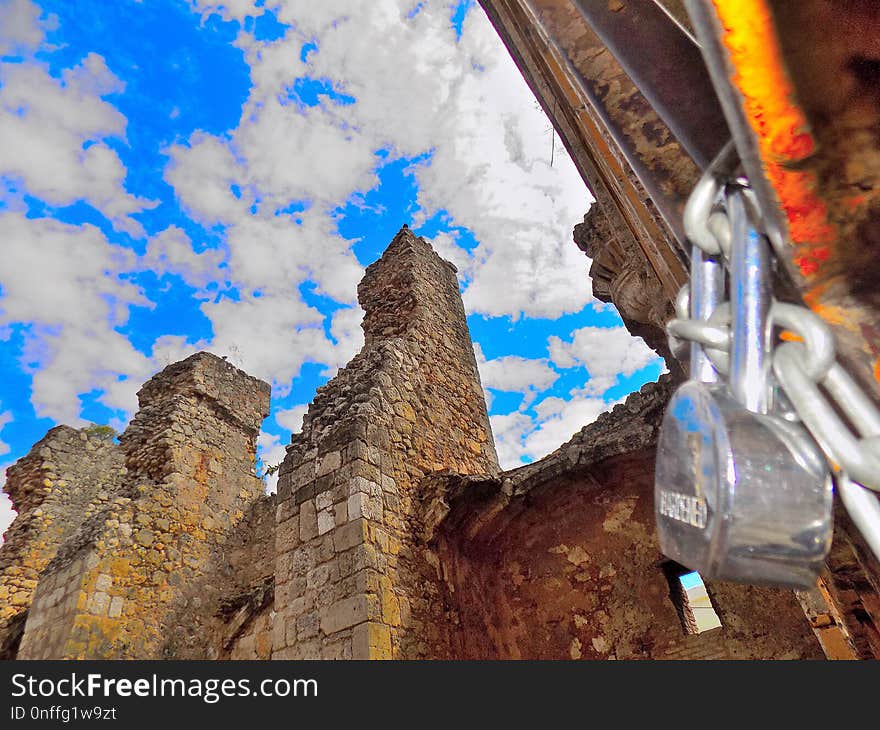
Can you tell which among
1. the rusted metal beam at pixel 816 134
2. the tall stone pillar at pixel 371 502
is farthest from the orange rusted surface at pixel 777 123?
the tall stone pillar at pixel 371 502

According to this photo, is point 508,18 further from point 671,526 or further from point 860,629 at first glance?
point 860,629

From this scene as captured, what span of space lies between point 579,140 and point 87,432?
492 inches

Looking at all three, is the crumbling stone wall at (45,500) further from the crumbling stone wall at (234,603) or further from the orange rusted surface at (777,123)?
the orange rusted surface at (777,123)

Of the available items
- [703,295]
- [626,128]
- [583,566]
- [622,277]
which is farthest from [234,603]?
[703,295]

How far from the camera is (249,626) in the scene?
7.42 meters

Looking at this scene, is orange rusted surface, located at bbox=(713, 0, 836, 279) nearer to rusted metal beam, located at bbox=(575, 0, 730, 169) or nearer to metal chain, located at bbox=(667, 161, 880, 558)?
metal chain, located at bbox=(667, 161, 880, 558)

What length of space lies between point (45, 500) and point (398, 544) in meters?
9.18

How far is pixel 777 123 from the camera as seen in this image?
1.89 ft

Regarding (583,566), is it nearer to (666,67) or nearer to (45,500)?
(666,67)

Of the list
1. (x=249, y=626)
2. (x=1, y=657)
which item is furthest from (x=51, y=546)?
(x=249, y=626)

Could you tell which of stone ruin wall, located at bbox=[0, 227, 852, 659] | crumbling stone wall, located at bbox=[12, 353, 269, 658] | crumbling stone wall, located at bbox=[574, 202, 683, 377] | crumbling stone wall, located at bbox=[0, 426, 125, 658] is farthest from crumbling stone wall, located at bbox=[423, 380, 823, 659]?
crumbling stone wall, located at bbox=[0, 426, 125, 658]

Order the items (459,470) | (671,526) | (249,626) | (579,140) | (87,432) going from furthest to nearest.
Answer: (87,432) → (249,626) → (459,470) → (579,140) → (671,526)

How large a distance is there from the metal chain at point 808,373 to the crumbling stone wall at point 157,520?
779 cm

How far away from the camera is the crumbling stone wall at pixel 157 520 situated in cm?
668
